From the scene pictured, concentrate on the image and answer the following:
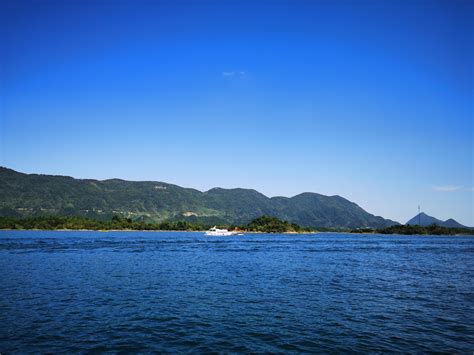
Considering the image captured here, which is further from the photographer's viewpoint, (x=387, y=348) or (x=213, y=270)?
(x=213, y=270)

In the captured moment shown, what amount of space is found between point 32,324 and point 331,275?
43.8 meters

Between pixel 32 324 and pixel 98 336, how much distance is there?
268 inches

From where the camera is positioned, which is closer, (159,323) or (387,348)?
(387,348)

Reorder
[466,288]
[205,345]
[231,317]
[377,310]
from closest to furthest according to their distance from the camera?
[205,345], [231,317], [377,310], [466,288]

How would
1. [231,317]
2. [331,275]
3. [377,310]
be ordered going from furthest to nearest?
[331,275], [377,310], [231,317]

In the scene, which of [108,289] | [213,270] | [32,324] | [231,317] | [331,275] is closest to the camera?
[32,324]

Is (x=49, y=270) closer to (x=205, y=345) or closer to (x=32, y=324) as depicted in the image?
(x=32, y=324)

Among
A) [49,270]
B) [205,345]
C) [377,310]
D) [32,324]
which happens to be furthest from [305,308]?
[49,270]

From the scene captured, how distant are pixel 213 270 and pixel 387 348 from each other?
4201cm

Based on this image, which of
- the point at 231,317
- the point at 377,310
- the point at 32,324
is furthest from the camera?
the point at 377,310

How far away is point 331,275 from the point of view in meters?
57.0

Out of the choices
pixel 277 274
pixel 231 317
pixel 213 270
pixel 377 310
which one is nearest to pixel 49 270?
pixel 213 270

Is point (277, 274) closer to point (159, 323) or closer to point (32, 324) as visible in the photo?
point (159, 323)

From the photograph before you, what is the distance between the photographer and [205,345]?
23.3 metres
